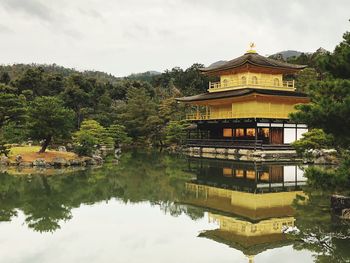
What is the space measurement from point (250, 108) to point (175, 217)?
886 inches

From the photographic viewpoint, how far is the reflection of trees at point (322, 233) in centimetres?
823

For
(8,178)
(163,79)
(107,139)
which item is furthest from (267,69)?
(163,79)

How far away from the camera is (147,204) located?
13906mm

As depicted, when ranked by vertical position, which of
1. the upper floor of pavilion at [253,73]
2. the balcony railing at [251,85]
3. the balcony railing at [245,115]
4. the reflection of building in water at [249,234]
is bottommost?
the reflection of building in water at [249,234]

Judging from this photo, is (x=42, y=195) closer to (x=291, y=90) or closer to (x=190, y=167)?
(x=190, y=167)

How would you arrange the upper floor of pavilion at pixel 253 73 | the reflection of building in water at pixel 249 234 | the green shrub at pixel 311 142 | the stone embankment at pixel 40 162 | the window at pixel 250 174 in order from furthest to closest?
the upper floor of pavilion at pixel 253 73 < the green shrub at pixel 311 142 < the stone embankment at pixel 40 162 < the window at pixel 250 174 < the reflection of building in water at pixel 249 234

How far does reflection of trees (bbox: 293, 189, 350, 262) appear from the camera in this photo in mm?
8227

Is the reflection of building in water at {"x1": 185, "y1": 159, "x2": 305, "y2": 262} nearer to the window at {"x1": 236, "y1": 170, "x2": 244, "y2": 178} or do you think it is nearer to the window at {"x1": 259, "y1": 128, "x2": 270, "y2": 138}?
the window at {"x1": 236, "y1": 170, "x2": 244, "y2": 178}

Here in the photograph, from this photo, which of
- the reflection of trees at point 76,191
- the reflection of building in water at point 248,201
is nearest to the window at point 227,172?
the reflection of building in water at point 248,201

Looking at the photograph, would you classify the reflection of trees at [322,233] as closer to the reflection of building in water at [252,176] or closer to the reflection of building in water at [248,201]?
the reflection of building in water at [248,201]

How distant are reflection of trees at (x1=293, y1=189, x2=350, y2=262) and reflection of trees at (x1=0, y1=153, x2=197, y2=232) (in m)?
3.54

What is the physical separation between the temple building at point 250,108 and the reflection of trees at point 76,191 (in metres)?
Answer: 11.4

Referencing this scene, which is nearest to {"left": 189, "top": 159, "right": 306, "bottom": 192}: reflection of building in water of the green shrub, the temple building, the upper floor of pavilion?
the green shrub

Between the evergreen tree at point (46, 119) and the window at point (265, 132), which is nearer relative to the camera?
the evergreen tree at point (46, 119)
